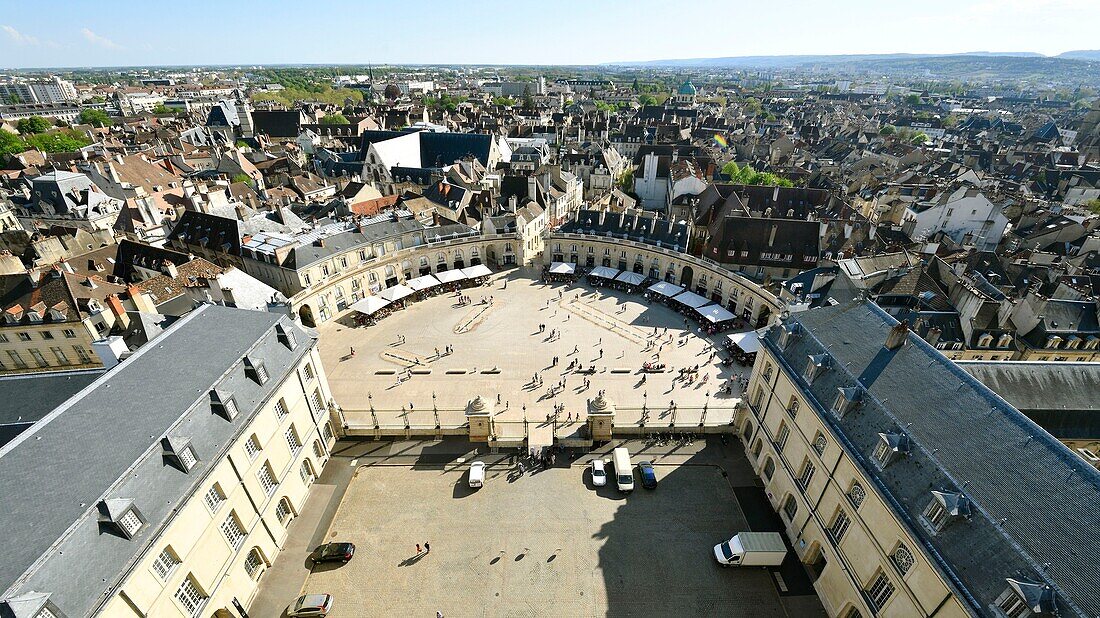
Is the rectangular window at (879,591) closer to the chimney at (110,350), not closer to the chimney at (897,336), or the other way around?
the chimney at (897,336)

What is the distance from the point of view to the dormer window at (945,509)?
19.8m

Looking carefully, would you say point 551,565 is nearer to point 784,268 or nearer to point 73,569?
point 73,569

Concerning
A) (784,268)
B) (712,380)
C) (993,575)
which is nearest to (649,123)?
(784,268)

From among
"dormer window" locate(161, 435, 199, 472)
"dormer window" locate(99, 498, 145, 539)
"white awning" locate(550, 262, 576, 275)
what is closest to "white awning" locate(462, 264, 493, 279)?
"white awning" locate(550, 262, 576, 275)

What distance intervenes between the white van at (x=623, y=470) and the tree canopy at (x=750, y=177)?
7157 cm

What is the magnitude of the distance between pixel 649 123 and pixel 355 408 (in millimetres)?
169317

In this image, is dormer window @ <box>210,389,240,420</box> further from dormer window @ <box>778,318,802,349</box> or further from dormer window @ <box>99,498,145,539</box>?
dormer window @ <box>778,318,802,349</box>

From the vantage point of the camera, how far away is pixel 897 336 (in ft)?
88.5

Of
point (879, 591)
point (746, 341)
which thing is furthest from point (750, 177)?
point (879, 591)

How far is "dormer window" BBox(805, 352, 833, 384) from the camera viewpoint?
28.5m

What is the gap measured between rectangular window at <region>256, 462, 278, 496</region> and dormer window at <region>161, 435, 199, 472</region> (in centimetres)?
565

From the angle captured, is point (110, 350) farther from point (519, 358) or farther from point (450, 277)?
point (450, 277)

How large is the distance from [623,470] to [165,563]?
26572mm

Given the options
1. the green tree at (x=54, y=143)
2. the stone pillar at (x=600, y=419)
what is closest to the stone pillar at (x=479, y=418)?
the stone pillar at (x=600, y=419)
